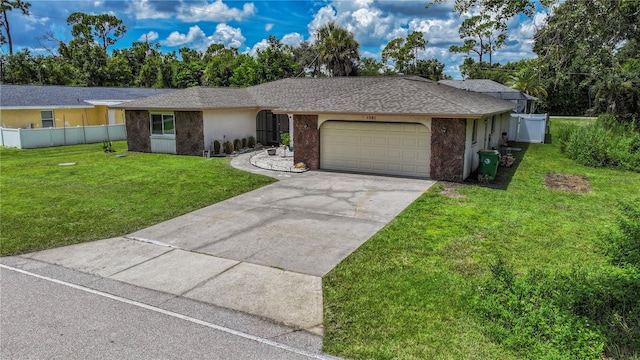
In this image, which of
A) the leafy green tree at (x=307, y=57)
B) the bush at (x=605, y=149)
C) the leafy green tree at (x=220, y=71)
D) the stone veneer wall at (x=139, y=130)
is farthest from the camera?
the leafy green tree at (x=307, y=57)

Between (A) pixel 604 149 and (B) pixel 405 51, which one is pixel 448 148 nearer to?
(A) pixel 604 149

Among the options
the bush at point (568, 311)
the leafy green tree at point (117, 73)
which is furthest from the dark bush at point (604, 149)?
the leafy green tree at point (117, 73)

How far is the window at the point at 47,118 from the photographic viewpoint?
26122 mm

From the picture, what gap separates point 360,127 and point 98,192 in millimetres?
9324

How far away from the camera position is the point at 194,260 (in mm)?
7934

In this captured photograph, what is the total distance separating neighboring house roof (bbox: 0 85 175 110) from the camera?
973 inches

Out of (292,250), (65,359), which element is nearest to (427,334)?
(292,250)

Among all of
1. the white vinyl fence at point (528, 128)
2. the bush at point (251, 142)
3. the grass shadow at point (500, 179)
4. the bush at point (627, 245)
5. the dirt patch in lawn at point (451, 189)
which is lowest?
the dirt patch in lawn at point (451, 189)

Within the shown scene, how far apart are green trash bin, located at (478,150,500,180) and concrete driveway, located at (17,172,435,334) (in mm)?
3328

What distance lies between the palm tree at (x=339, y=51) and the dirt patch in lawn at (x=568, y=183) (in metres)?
25.3

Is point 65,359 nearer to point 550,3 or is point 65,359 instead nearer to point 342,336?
point 342,336

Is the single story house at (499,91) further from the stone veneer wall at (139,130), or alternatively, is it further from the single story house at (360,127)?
the stone veneer wall at (139,130)

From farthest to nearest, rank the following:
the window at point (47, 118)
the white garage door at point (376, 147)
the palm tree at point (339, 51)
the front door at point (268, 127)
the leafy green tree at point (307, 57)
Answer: the leafy green tree at point (307, 57)
the palm tree at point (339, 51)
the window at point (47, 118)
the front door at point (268, 127)
the white garage door at point (376, 147)

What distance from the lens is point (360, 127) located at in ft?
52.4
